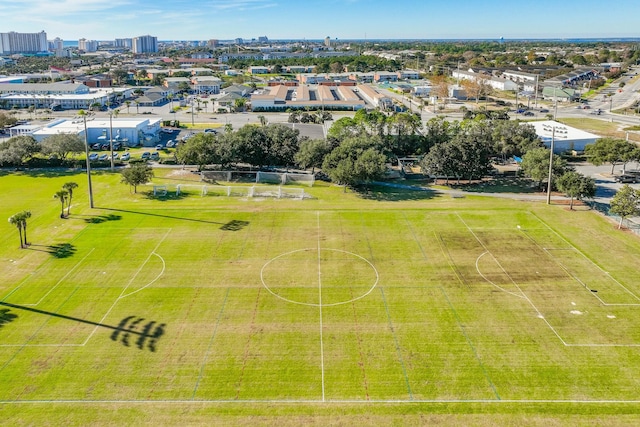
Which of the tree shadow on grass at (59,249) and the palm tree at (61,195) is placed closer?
the tree shadow on grass at (59,249)

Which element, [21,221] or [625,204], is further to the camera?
[625,204]

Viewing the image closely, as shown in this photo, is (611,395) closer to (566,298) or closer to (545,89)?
(566,298)

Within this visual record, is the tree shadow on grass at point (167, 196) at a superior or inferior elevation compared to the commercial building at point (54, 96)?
inferior

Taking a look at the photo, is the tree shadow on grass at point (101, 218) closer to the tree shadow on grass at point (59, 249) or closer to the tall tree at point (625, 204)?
the tree shadow on grass at point (59, 249)

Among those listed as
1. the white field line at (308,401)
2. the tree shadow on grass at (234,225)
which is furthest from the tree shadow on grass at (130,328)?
the tree shadow on grass at (234,225)

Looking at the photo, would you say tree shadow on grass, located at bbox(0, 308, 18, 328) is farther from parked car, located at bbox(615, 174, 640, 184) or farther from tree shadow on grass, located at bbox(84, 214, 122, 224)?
parked car, located at bbox(615, 174, 640, 184)

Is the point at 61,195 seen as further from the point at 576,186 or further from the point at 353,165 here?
the point at 576,186

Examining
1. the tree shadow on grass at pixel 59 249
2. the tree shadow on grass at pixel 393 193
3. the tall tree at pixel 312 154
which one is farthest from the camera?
the tall tree at pixel 312 154

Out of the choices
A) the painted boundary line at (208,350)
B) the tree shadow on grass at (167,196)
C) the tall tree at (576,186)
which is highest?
the tall tree at (576,186)

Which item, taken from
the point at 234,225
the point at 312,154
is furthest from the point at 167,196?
the point at 312,154
